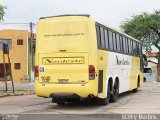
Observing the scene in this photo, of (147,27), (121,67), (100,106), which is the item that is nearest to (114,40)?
(121,67)

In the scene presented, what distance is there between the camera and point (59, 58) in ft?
61.8

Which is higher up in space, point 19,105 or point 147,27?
point 147,27

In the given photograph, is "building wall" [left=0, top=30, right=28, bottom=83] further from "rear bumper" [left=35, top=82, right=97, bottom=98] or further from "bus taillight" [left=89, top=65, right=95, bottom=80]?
"bus taillight" [left=89, top=65, right=95, bottom=80]

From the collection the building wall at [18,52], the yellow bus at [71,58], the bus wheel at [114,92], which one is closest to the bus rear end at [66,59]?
the yellow bus at [71,58]

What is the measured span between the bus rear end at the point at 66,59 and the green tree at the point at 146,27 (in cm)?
5179

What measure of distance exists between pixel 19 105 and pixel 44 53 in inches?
109

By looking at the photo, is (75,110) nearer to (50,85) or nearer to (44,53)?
(50,85)

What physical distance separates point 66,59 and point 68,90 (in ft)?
3.78

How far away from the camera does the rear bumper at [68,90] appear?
18297 millimetres

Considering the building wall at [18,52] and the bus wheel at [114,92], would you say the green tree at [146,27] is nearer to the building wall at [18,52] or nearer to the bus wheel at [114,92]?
the building wall at [18,52]

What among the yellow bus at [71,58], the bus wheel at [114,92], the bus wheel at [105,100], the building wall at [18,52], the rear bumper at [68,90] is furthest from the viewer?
the building wall at [18,52]

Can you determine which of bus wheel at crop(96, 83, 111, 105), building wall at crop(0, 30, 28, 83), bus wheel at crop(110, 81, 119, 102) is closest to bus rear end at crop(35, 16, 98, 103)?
bus wheel at crop(96, 83, 111, 105)

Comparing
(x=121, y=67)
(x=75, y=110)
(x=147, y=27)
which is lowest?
(x=75, y=110)

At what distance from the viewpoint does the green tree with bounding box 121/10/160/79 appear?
70.2 meters
